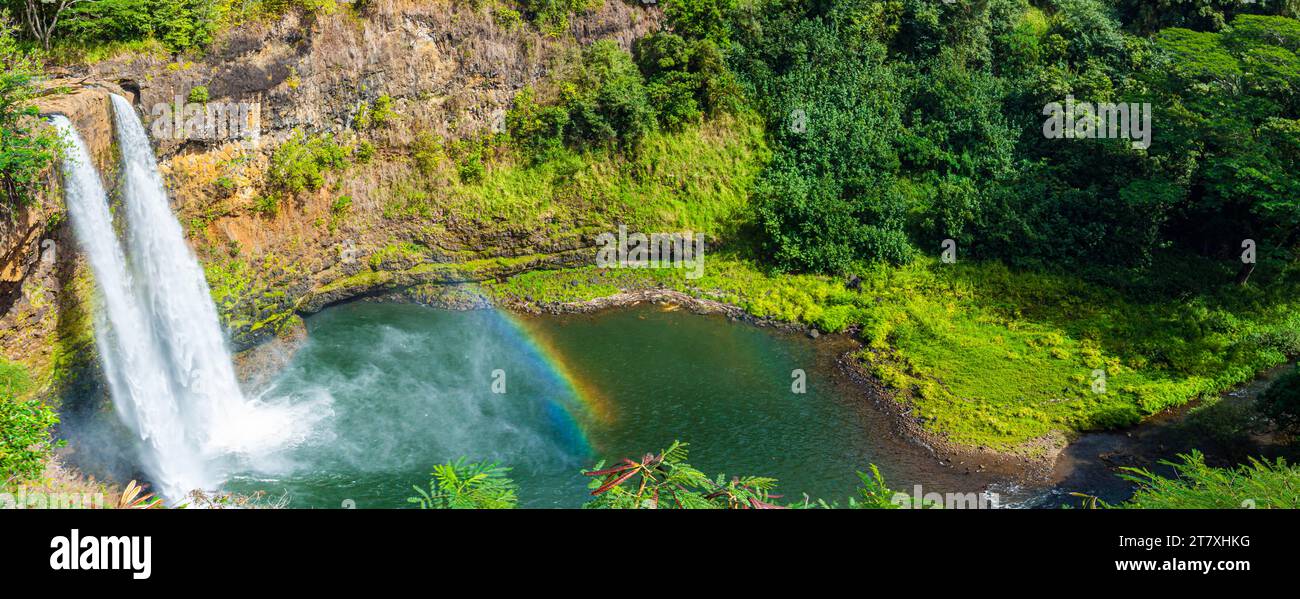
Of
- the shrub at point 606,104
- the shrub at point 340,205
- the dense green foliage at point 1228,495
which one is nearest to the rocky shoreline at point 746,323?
the shrub at point 340,205

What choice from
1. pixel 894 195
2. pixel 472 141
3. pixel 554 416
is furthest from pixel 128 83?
pixel 894 195

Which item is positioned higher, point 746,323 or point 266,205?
point 266,205

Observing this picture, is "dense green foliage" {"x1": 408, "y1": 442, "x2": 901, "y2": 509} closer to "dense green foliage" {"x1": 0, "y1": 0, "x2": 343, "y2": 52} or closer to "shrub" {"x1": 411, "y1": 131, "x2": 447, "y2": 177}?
"dense green foliage" {"x1": 0, "y1": 0, "x2": 343, "y2": 52}

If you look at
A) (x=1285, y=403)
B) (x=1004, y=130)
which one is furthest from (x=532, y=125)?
(x=1285, y=403)

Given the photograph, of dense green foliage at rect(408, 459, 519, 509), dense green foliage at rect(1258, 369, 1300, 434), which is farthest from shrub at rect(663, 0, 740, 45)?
dense green foliage at rect(408, 459, 519, 509)

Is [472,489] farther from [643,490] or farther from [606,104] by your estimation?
[606,104]

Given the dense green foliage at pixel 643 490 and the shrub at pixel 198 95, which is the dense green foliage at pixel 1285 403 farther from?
the shrub at pixel 198 95
